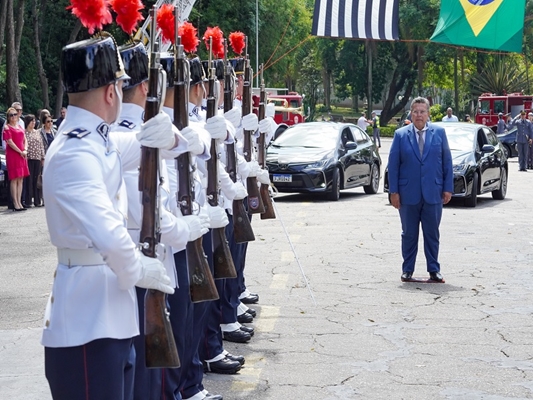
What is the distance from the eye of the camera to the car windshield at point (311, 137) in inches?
823

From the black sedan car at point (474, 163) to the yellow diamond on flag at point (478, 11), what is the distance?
7.22ft

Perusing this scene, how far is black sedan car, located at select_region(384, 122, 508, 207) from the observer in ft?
61.7

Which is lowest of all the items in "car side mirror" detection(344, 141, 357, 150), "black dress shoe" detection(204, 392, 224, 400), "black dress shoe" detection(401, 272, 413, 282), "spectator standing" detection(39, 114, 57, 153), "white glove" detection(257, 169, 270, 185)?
"black dress shoe" detection(401, 272, 413, 282)

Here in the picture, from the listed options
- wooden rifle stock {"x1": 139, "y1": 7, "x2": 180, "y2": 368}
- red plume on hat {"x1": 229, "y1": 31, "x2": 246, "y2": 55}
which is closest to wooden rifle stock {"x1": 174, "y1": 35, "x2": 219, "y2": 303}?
wooden rifle stock {"x1": 139, "y1": 7, "x2": 180, "y2": 368}

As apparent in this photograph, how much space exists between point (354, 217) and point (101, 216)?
13399 mm

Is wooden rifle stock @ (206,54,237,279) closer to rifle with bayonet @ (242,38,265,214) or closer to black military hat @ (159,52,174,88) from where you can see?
black military hat @ (159,52,174,88)

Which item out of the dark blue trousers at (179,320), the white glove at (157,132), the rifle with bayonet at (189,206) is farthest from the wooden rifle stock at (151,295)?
the rifle with bayonet at (189,206)

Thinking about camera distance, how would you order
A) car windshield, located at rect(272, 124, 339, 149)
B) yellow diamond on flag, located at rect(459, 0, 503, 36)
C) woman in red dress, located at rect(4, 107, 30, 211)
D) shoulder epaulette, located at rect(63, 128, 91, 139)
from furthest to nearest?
yellow diamond on flag, located at rect(459, 0, 503, 36)
car windshield, located at rect(272, 124, 339, 149)
woman in red dress, located at rect(4, 107, 30, 211)
shoulder epaulette, located at rect(63, 128, 91, 139)

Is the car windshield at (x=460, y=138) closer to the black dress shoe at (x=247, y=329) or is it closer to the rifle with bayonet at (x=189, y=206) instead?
the black dress shoe at (x=247, y=329)

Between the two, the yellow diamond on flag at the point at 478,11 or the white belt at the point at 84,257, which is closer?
the white belt at the point at 84,257

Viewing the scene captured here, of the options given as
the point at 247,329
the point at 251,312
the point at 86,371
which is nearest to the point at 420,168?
the point at 251,312

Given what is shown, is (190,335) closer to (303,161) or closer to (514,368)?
(514,368)

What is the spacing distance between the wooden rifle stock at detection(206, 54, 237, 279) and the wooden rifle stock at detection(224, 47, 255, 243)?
911 millimetres

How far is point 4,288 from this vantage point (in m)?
10.5
